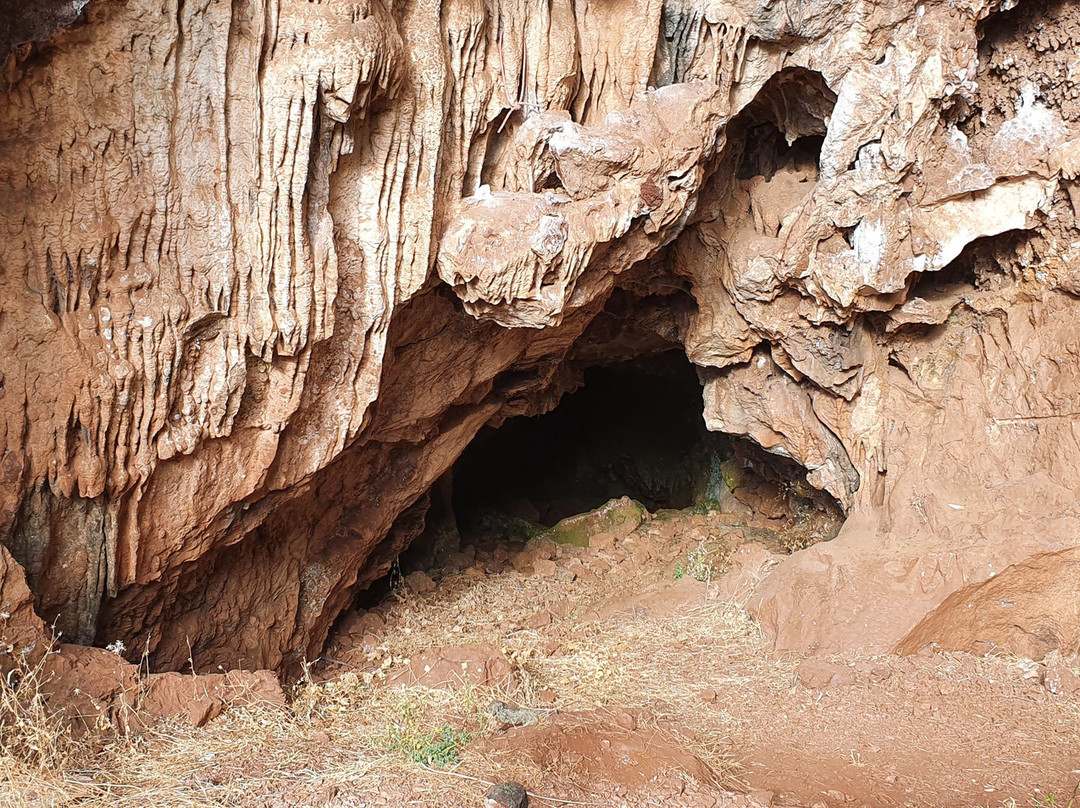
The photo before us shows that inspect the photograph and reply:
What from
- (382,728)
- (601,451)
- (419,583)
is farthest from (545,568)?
(601,451)

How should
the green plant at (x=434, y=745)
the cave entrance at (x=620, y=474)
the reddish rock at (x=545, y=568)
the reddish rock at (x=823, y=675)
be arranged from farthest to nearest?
the cave entrance at (x=620, y=474) → the reddish rock at (x=545, y=568) → the reddish rock at (x=823, y=675) → the green plant at (x=434, y=745)

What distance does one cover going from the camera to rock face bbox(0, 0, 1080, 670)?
3.69m

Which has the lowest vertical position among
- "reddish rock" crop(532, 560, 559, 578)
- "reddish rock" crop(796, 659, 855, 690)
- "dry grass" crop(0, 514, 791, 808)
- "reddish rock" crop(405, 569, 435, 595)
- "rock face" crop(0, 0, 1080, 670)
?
"reddish rock" crop(405, 569, 435, 595)

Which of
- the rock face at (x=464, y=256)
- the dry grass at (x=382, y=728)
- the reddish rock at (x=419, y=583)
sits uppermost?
the rock face at (x=464, y=256)

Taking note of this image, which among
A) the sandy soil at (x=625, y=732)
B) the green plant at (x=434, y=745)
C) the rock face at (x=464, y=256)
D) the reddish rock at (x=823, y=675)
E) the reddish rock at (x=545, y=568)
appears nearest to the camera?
the sandy soil at (x=625, y=732)

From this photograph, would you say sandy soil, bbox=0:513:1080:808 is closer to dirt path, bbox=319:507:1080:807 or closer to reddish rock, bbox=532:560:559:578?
dirt path, bbox=319:507:1080:807

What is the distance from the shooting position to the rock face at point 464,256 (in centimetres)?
369

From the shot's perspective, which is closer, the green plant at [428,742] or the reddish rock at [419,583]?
the green plant at [428,742]

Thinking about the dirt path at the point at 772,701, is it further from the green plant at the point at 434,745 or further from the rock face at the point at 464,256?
the rock face at the point at 464,256

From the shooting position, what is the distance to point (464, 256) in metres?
4.57

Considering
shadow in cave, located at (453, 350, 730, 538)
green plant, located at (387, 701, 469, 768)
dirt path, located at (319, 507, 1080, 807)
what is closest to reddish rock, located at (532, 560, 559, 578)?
dirt path, located at (319, 507, 1080, 807)

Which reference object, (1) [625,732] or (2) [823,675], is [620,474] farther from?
(1) [625,732]

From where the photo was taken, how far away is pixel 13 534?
149 inches

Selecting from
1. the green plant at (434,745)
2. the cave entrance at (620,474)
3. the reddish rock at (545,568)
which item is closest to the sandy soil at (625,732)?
the green plant at (434,745)
